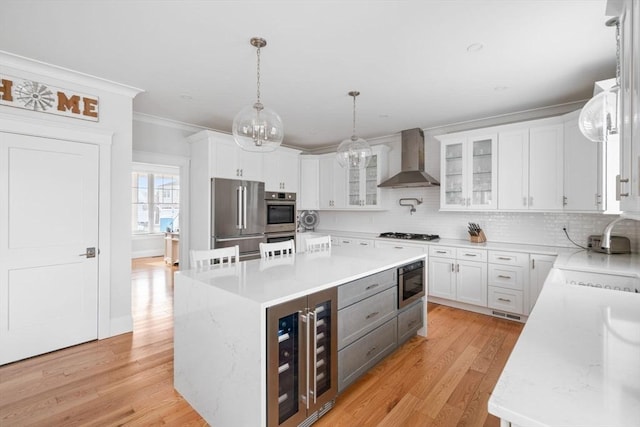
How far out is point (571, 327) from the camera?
1.17m

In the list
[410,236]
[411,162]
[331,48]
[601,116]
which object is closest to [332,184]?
[411,162]

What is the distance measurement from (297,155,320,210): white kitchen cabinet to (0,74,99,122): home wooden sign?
11.2 feet

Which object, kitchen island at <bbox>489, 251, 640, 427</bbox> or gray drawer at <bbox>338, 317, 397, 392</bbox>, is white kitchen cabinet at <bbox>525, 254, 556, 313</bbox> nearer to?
gray drawer at <bbox>338, 317, 397, 392</bbox>

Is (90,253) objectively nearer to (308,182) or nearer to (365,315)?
(365,315)

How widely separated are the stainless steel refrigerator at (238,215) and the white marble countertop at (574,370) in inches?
145

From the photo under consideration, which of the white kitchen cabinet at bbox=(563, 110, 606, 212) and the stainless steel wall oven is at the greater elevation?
the white kitchen cabinet at bbox=(563, 110, 606, 212)

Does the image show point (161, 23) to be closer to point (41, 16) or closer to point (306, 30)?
point (41, 16)

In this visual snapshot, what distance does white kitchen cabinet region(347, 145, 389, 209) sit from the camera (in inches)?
203

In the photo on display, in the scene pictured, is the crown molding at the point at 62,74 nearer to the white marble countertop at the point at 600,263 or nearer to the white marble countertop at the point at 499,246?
the white marble countertop at the point at 499,246

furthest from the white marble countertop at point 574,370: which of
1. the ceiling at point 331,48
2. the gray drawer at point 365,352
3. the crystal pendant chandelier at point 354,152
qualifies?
the crystal pendant chandelier at point 354,152

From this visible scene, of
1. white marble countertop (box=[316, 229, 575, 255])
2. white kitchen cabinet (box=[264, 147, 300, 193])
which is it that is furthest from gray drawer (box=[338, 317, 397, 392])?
white kitchen cabinet (box=[264, 147, 300, 193])

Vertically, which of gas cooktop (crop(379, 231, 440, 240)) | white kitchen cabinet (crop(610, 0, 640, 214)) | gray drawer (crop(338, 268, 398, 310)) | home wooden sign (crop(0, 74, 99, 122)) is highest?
home wooden sign (crop(0, 74, 99, 122))

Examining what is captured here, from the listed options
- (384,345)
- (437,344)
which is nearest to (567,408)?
(384,345)

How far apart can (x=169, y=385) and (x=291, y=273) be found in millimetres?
1302
